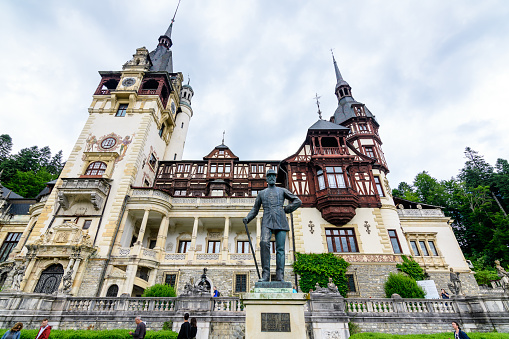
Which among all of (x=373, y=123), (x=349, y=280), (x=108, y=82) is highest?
(x=108, y=82)

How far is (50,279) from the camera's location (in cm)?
1809

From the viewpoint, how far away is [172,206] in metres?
23.6

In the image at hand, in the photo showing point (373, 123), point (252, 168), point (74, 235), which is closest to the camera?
point (74, 235)

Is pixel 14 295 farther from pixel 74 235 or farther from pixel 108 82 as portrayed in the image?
pixel 108 82

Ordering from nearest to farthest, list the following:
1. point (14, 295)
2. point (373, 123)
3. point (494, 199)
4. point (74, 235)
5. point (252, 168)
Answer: point (14, 295) → point (74, 235) → point (252, 168) → point (373, 123) → point (494, 199)

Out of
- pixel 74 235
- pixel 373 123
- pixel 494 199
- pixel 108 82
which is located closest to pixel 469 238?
pixel 494 199

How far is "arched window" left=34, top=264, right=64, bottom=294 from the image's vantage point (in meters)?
17.8

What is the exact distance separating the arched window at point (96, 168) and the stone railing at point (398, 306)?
23.8m

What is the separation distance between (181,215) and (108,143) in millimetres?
11245

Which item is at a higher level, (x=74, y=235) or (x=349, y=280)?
(x=74, y=235)

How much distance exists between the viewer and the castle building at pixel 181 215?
19219mm

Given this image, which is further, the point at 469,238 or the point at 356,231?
the point at 469,238

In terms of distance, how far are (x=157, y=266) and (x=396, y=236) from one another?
21220 millimetres

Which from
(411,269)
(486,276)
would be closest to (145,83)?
(411,269)
